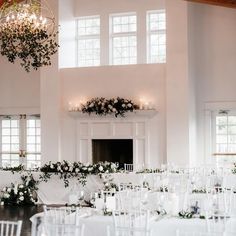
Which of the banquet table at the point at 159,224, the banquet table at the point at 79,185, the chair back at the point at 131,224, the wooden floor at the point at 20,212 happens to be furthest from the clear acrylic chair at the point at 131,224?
the banquet table at the point at 79,185

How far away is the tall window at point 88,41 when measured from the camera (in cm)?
1659

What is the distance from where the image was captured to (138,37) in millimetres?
16047

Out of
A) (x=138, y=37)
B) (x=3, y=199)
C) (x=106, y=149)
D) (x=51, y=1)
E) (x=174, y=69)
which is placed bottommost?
(x=3, y=199)

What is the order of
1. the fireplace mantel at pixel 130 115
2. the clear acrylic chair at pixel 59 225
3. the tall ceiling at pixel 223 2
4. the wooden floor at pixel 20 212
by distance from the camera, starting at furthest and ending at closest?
the fireplace mantel at pixel 130 115 < the tall ceiling at pixel 223 2 < the wooden floor at pixel 20 212 < the clear acrylic chair at pixel 59 225

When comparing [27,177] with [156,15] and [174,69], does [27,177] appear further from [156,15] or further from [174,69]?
[156,15]

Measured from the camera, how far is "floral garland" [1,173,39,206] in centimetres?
1171

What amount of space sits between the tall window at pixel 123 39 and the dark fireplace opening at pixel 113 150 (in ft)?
7.76

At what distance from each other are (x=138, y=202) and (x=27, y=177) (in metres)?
4.62

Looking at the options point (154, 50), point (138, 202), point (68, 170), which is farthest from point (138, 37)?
point (138, 202)

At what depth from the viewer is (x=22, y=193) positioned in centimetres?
1187

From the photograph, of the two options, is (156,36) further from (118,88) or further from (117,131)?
(117,131)

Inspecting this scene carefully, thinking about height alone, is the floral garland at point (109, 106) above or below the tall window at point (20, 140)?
above

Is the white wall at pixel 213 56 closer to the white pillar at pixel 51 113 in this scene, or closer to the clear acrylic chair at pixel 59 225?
the white pillar at pixel 51 113

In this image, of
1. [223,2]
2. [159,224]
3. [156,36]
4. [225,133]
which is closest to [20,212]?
[159,224]
